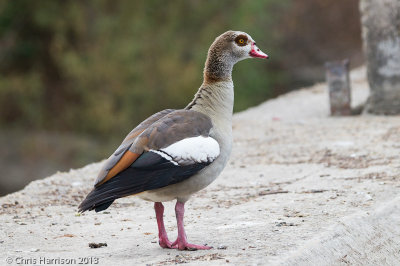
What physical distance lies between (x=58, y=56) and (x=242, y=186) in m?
11.9

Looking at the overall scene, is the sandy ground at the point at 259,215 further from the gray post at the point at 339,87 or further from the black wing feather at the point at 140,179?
the gray post at the point at 339,87

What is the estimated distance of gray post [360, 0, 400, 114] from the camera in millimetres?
9359

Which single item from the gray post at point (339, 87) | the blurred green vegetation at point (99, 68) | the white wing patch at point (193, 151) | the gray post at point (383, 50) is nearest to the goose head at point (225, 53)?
the white wing patch at point (193, 151)

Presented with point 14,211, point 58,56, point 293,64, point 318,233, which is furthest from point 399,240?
point 293,64

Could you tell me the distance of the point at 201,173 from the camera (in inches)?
179

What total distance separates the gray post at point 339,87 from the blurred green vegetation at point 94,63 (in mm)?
8328

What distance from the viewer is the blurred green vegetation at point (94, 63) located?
17766mm

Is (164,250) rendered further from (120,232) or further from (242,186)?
(242,186)

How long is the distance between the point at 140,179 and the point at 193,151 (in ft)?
1.14

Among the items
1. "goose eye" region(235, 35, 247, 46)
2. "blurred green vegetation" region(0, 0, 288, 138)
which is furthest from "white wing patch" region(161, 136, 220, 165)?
"blurred green vegetation" region(0, 0, 288, 138)

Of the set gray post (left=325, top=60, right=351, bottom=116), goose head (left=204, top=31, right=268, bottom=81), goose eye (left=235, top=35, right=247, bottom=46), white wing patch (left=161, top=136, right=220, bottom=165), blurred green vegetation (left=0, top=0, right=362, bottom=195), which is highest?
blurred green vegetation (left=0, top=0, right=362, bottom=195)

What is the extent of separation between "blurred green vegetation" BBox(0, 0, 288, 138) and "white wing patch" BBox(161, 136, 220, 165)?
1298 centimetres

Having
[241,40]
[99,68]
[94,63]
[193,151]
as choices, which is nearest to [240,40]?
[241,40]

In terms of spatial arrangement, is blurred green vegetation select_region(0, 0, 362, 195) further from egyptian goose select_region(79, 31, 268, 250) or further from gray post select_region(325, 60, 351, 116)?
egyptian goose select_region(79, 31, 268, 250)
